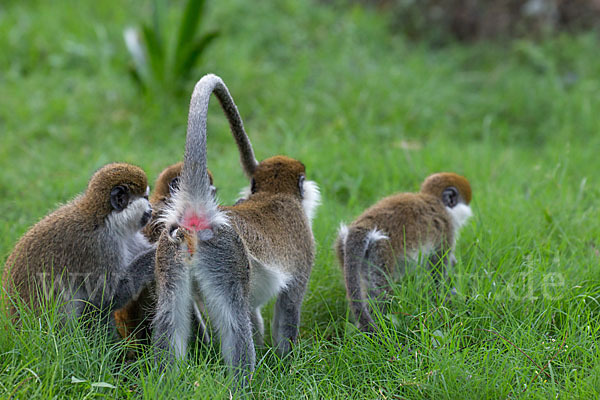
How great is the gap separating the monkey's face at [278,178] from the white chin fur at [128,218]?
0.79 meters

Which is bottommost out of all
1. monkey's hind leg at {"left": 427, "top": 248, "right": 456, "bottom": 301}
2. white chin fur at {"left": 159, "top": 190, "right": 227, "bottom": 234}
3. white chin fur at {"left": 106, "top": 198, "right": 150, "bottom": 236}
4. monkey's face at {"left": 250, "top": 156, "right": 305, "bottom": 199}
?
monkey's hind leg at {"left": 427, "top": 248, "right": 456, "bottom": 301}

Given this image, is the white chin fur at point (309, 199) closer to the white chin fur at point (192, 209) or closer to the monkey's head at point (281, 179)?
the monkey's head at point (281, 179)

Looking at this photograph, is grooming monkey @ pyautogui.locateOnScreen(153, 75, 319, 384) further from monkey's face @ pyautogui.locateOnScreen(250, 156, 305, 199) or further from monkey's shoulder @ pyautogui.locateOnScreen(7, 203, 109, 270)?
monkey's shoulder @ pyautogui.locateOnScreen(7, 203, 109, 270)

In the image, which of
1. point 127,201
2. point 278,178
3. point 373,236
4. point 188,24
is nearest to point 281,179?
point 278,178

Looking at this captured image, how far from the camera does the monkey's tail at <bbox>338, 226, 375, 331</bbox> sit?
4.38m

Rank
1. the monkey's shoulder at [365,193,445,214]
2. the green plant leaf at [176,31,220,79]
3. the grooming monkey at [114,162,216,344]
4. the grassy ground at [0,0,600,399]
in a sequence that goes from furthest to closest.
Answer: the green plant leaf at [176,31,220,79] < the monkey's shoulder at [365,193,445,214] < the grooming monkey at [114,162,216,344] < the grassy ground at [0,0,600,399]

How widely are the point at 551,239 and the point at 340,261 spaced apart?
1787 mm

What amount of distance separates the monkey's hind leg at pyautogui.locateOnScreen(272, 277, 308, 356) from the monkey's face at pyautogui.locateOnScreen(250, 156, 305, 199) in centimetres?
60

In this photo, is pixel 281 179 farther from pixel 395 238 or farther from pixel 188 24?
pixel 188 24

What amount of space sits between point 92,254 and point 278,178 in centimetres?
126

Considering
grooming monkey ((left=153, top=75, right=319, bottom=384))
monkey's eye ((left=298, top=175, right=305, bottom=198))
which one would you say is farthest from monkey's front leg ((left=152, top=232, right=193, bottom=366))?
monkey's eye ((left=298, top=175, right=305, bottom=198))

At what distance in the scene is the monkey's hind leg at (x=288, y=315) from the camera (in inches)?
163

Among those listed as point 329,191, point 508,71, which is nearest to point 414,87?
point 508,71

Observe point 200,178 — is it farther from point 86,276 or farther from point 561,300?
point 561,300
